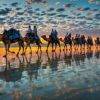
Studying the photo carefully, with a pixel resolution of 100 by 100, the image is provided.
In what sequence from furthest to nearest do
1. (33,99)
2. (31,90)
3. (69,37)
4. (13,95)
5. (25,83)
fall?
(69,37) < (25,83) < (31,90) < (13,95) < (33,99)

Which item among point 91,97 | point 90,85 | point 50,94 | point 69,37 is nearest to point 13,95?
point 50,94

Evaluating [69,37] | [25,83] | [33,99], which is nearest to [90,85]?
[25,83]

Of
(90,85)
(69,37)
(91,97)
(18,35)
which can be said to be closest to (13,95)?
(91,97)

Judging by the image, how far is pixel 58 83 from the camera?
31.1 ft

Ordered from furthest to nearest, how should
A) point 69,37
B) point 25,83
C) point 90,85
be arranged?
point 69,37 → point 25,83 → point 90,85

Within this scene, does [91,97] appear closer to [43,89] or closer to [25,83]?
[43,89]

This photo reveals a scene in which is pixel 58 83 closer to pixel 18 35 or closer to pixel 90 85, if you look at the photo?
pixel 90 85

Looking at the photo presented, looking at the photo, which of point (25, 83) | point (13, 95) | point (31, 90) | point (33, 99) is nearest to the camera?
point (33, 99)

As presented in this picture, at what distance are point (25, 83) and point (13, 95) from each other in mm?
1914

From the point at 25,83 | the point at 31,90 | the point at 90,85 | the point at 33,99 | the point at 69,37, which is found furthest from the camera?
the point at 69,37

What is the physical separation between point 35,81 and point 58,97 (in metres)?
2.73

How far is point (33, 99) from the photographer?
7.11 meters

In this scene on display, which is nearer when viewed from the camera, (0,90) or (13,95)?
(13,95)

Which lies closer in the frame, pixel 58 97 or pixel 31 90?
pixel 58 97
